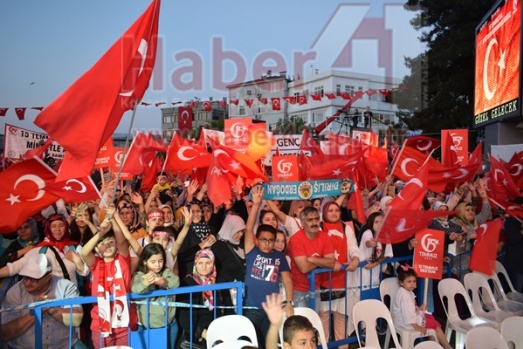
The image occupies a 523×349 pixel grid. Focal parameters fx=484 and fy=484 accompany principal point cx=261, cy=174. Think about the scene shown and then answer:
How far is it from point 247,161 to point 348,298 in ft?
9.99

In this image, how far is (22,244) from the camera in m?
5.68

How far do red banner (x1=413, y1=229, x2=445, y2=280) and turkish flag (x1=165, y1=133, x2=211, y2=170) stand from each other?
15.7 feet

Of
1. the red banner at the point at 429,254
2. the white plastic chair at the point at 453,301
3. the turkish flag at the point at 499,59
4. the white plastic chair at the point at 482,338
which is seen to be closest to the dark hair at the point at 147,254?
the white plastic chair at the point at 482,338

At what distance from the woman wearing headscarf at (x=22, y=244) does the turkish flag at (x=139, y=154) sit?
11.5ft

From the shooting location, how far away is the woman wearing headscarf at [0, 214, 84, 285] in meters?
4.80

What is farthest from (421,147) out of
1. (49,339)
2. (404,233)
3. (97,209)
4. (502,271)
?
(49,339)

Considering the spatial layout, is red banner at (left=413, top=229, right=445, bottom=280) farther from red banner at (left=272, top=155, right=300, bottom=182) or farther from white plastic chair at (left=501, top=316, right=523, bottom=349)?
red banner at (left=272, top=155, right=300, bottom=182)

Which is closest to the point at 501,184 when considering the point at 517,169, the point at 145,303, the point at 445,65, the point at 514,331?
the point at 517,169

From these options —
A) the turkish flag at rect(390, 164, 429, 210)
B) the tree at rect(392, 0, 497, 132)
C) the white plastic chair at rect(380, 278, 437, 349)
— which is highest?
the tree at rect(392, 0, 497, 132)

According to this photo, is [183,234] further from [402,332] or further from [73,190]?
[402,332]

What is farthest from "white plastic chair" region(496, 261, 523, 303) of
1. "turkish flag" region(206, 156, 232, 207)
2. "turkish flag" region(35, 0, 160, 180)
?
"turkish flag" region(35, 0, 160, 180)

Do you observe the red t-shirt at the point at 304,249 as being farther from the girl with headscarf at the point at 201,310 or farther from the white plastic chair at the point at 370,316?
the girl with headscarf at the point at 201,310

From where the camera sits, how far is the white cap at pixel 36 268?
4.27 metres

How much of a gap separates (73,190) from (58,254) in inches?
35.4
